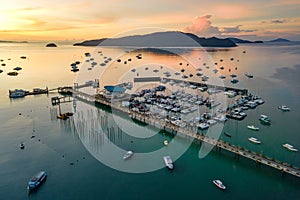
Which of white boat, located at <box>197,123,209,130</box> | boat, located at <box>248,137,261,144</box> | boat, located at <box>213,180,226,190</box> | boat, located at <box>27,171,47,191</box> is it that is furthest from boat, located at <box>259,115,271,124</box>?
boat, located at <box>27,171,47,191</box>

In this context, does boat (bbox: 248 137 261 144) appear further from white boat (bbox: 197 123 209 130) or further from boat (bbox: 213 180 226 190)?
boat (bbox: 213 180 226 190)

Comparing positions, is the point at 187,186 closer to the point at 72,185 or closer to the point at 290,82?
the point at 72,185

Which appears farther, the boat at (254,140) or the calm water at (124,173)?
the boat at (254,140)

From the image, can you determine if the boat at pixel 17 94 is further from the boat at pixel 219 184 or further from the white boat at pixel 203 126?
the boat at pixel 219 184

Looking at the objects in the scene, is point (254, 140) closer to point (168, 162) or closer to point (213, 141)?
point (213, 141)

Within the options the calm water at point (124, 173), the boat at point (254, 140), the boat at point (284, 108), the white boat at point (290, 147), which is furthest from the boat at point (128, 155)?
the boat at point (284, 108)

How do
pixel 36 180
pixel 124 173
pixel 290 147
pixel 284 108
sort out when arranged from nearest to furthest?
pixel 36 180 → pixel 124 173 → pixel 290 147 → pixel 284 108

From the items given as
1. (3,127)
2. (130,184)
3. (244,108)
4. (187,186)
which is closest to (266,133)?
(244,108)

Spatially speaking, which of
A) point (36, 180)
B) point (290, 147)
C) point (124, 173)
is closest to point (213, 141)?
point (290, 147)
